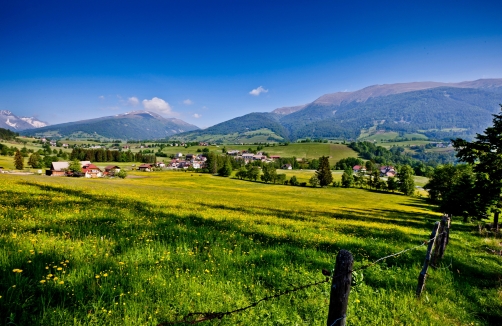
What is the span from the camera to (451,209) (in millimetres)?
42062

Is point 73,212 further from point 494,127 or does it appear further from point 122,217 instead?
point 494,127

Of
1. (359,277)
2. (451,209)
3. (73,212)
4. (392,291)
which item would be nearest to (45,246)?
(73,212)

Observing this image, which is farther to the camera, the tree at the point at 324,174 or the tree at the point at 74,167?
the tree at the point at 74,167

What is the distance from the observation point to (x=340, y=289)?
312cm

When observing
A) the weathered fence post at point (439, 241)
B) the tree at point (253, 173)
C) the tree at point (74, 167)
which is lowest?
the tree at point (253, 173)

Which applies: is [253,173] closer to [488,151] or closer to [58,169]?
[58,169]

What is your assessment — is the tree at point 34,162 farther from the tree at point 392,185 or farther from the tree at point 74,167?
the tree at point 392,185

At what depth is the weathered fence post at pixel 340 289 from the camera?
309 cm

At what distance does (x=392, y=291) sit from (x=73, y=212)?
1268 centimetres

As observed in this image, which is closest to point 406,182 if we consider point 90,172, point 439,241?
point 439,241

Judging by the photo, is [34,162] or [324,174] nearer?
[324,174]

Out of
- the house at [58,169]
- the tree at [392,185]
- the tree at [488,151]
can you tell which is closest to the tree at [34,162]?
the house at [58,169]

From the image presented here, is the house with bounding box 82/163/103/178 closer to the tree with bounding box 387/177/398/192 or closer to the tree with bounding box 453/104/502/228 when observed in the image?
the tree with bounding box 453/104/502/228

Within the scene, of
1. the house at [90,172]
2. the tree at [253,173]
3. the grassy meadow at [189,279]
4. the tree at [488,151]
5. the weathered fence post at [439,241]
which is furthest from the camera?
the tree at [253,173]
